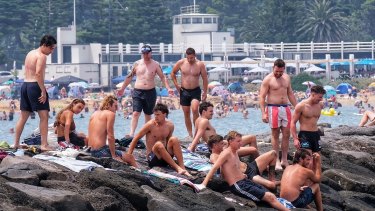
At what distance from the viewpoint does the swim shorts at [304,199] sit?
17.2 metres

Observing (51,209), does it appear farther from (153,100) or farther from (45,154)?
(153,100)

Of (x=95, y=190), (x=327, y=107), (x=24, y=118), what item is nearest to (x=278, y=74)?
(x=24, y=118)

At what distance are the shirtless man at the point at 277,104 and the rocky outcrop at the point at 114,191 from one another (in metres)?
0.89

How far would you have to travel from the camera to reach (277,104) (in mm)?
19141

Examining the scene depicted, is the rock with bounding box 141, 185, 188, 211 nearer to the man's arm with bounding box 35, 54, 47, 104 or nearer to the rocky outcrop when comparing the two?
the rocky outcrop

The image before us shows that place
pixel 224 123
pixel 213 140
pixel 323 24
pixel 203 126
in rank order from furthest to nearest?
pixel 323 24 < pixel 224 123 < pixel 203 126 < pixel 213 140

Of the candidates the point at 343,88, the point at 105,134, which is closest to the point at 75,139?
the point at 105,134

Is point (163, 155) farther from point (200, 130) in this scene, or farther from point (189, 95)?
point (189, 95)

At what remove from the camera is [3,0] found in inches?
4210

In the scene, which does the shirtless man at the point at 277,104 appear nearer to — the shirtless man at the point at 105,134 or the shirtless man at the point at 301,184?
the shirtless man at the point at 301,184

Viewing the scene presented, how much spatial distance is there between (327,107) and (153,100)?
55.6m

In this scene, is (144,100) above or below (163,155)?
above

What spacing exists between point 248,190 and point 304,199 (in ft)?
2.55

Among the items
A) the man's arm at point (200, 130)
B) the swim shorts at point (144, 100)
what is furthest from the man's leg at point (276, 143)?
the swim shorts at point (144, 100)
